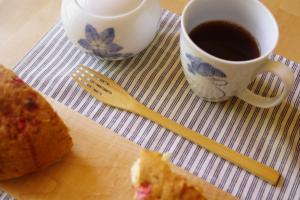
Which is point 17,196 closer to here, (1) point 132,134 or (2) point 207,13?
(1) point 132,134

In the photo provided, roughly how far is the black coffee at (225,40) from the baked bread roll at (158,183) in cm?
19

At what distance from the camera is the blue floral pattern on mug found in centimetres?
54

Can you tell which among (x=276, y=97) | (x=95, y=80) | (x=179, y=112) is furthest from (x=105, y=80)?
(x=276, y=97)

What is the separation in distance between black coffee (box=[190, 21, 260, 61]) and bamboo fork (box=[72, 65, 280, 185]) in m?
0.12

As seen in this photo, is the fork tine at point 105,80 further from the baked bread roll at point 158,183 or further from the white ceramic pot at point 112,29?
the baked bread roll at point 158,183

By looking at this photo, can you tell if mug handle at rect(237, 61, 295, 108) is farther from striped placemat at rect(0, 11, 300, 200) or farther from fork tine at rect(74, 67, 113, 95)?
fork tine at rect(74, 67, 113, 95)

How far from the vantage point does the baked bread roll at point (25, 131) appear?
450 mm

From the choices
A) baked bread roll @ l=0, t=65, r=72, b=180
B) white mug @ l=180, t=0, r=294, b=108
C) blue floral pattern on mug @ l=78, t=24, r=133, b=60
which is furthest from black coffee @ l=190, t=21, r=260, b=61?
baked bread roll @ l=0, t=65, r=72, b=180

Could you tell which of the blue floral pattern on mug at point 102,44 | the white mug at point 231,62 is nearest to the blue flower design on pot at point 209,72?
the white mug at point 231,62

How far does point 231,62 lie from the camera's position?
19.0 inches

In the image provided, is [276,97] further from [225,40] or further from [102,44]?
[102,44]

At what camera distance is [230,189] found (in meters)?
0.51

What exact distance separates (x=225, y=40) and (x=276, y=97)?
0.36 feet

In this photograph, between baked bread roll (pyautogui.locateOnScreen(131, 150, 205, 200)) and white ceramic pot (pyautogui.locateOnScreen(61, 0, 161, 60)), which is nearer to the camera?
baked bread roll (pyautogui.locateOnScreen(131, 150, 205, 200))
